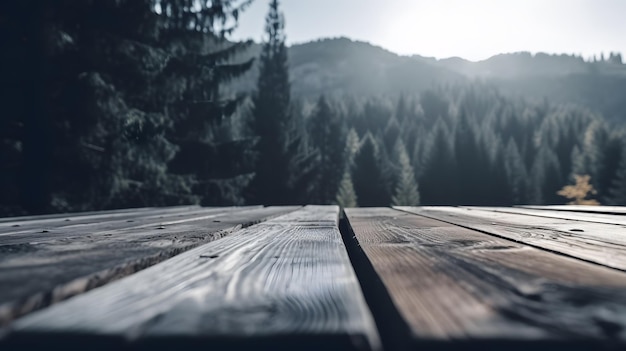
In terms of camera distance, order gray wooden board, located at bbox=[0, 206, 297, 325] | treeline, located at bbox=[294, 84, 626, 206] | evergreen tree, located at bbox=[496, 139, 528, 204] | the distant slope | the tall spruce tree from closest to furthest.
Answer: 1. gray wooden board, located at bbox=[0, 206, 297, 325]
2. the tall spruce tree
3. treeline, located at bbox=[294, 84, 626, 206]
4. evergreen tree, located at bbox=[496, 139, 528, 204]
5. the distant slope

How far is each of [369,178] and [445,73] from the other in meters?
138

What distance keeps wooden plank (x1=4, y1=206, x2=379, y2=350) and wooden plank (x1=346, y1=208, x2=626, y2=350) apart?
0.24ft

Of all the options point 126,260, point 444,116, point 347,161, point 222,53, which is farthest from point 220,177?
point 444,116

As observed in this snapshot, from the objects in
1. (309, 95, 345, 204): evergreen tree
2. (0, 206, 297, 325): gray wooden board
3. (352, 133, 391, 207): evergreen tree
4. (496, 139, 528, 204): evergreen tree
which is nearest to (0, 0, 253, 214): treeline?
(0, 206, 297, 325): gray wooden board

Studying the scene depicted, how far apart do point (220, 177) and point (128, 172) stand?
7339 millimetres

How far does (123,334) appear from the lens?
1.48 ft

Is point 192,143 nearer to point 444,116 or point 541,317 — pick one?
point 541,317

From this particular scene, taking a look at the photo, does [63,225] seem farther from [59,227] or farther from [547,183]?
[547,183]

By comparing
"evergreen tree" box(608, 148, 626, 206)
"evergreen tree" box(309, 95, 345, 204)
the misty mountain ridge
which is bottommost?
"evergreen tree" box(608, 148, 626, 206)

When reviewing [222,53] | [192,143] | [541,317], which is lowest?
[541,317]

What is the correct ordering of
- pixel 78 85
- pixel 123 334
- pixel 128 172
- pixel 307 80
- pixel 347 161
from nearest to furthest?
1. pixel 123 334
2. pixel 78 85
3. pixel 128 172
4. pixel 347 161
5. pixel 307 80

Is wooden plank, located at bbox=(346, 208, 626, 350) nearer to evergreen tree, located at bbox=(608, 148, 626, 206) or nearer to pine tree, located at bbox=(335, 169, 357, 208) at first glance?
pine tree, located at bbox=(335, 169, 357, 208)

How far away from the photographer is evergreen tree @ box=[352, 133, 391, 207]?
43.0 meters

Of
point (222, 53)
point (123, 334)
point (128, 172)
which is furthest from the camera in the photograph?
point (222, 53)
